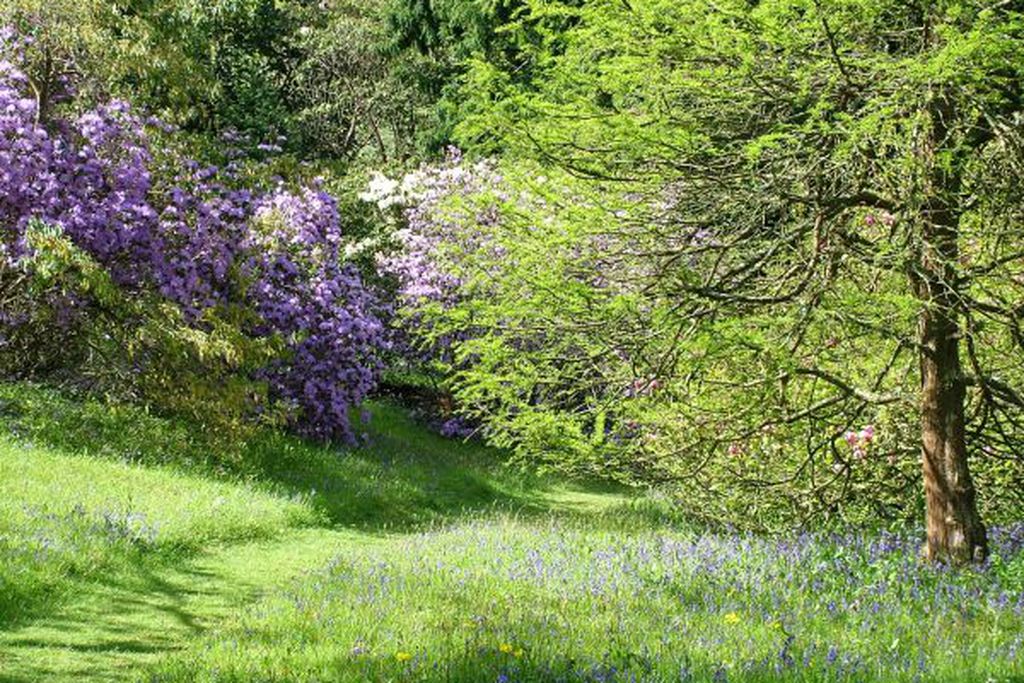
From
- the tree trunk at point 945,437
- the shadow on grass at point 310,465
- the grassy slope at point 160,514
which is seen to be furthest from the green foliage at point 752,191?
the shadow on grass at point 310,465

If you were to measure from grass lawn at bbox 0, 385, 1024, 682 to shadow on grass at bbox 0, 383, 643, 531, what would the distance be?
0.05 m

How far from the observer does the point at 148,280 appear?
561 inches

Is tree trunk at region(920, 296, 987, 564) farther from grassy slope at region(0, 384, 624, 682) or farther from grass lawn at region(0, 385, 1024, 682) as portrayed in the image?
grassy slope at region(0, 384, 624, 682)

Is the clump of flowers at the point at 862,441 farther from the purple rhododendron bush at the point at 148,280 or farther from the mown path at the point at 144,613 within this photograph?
the purple rhododendron bush at the point at 148,280

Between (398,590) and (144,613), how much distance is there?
2039 millimetres

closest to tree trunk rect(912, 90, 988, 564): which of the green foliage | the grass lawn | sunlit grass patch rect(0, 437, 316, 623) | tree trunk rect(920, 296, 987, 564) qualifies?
tree trunk rect(920, 296, 987, 564)

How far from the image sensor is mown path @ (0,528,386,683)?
6582 millimetres

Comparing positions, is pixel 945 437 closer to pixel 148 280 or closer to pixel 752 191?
pixel 752 191

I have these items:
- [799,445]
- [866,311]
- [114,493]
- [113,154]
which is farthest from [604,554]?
[113,154]

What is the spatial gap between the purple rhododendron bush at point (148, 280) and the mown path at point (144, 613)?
3.28m

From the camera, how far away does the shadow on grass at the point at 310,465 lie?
41.1 ft

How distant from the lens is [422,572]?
7996mm

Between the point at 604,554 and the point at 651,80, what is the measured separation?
144 inches

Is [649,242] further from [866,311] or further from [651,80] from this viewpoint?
[866,311]
